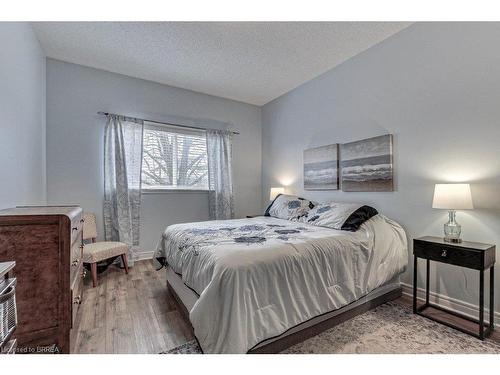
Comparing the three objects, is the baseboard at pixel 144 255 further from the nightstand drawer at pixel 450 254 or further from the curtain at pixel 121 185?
the nightstand drawer at pixel 450 254

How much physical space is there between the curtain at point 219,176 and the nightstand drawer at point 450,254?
9.31 feet

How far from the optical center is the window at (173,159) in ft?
12.1

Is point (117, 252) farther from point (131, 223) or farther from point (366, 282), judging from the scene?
point (366, 282)

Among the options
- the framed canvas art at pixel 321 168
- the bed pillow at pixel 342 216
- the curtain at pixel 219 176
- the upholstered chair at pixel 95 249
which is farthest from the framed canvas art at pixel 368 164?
the upholstered chair at pixel 95 249

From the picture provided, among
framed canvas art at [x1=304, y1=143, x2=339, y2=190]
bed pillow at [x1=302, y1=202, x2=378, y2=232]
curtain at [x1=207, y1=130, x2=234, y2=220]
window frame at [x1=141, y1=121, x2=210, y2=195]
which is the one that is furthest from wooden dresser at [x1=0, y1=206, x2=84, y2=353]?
framed canvas art at [x1=304, y1=143, x2=339, y2=190]

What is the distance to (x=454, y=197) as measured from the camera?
190cm

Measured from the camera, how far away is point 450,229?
6.66 feet

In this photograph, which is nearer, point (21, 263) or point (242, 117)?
point (21, 263)

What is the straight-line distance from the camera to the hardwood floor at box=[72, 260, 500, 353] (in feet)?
5.51

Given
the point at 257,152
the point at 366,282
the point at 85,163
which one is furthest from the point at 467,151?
the point at 85,163

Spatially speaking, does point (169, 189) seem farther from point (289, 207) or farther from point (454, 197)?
point (454, 197)

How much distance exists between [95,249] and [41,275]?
1.54 m
